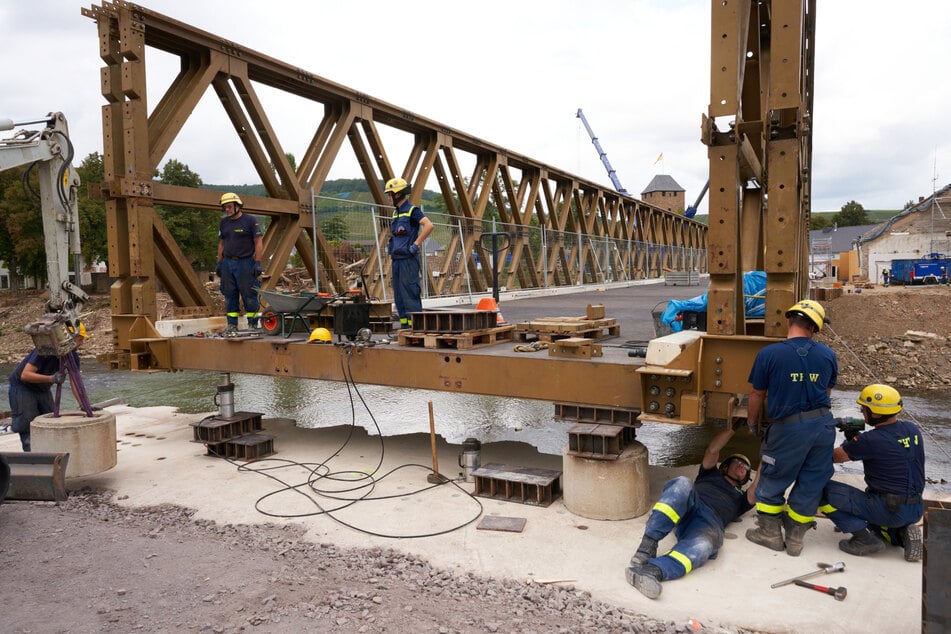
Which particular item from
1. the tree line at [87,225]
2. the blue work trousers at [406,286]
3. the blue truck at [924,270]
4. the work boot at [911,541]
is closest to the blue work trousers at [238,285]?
the blue work trousers at [406,286]

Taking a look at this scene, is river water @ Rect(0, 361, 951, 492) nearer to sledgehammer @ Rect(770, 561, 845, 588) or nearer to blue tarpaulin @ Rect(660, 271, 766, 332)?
blue tarpaulin @ Rect(660, 271, 766, 332)

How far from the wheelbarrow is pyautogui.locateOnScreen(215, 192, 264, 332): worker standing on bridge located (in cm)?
Result: 35

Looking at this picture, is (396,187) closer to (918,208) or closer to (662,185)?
(918,208)

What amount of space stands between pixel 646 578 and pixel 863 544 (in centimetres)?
172

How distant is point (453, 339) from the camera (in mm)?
5848

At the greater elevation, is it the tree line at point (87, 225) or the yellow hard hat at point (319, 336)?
the tree line at point (87, 225)

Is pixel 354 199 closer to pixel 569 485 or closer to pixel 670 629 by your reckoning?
pixel 569 485

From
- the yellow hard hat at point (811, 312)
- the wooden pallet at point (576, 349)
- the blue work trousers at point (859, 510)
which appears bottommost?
the blue work trousers at point (859, 510)

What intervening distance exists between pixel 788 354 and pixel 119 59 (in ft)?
25.1

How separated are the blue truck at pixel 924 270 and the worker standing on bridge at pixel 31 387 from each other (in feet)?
128

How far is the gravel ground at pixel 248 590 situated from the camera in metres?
3.29

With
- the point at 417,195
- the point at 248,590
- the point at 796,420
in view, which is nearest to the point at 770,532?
the point at 796,420

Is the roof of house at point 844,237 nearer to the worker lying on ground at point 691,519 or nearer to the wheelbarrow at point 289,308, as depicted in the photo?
the wheelbarrow at point 289,308

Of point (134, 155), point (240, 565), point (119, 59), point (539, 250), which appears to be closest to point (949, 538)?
point (240, 565)
